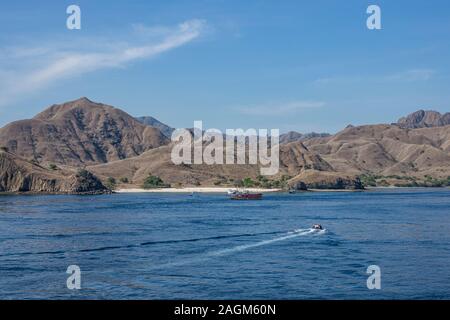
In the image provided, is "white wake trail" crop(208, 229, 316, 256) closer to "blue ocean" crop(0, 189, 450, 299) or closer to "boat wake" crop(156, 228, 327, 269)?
"boat wake" crop(156, 228, 327, 269)

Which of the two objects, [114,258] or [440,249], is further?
[440,249]

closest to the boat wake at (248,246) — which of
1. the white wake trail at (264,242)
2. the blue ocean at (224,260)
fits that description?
the white wake trail at (264,242)

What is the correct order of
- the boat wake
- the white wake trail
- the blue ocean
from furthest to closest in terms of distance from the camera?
the white wake trail
the boat wake
the blue ocean

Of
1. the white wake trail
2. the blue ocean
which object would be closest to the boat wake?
the white wake trail

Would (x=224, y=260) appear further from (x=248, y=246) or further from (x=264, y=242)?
(x=264, y=242)

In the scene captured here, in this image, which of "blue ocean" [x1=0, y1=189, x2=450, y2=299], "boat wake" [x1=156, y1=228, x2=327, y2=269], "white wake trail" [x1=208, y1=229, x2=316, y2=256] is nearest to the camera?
"blue ocean" [x1=0, y1=189, x2=450, y2=299]

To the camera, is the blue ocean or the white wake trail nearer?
the blue ocean

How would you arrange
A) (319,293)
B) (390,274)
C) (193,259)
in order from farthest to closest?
1. (193,259)
2. (390,274)
3. (319,293)

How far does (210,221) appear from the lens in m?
109

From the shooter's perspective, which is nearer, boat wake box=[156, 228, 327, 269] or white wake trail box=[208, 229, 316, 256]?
boat wake box=[156, 228, 327, 269]
